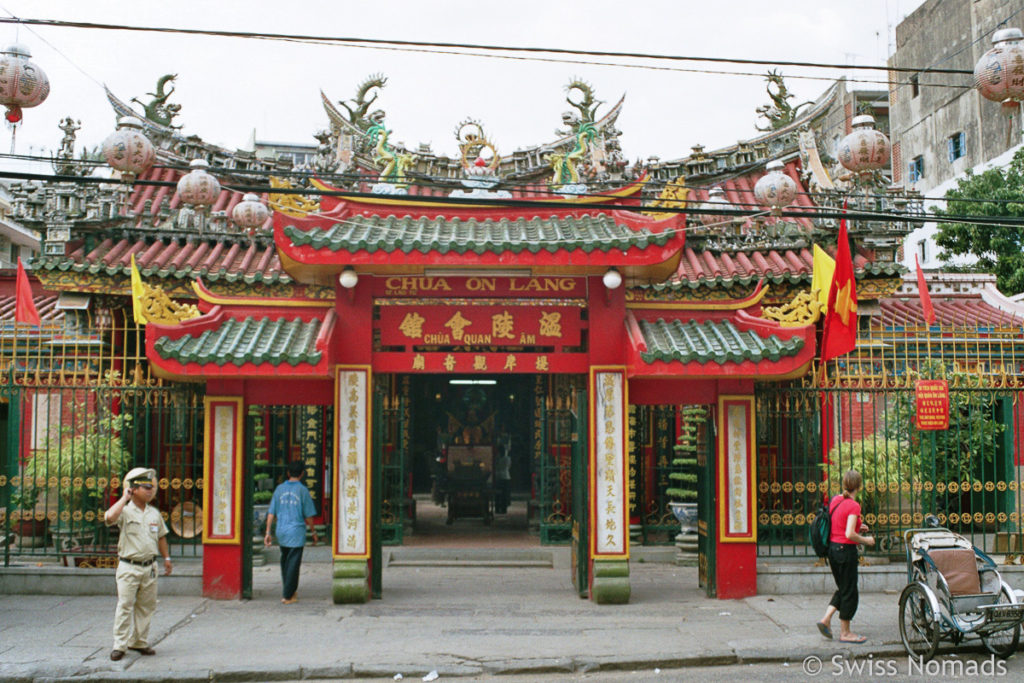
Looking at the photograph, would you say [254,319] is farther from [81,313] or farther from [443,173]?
Result: [443,173]

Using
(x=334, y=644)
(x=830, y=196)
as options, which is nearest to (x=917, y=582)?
(x=334, y=644)

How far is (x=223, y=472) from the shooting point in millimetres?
10969

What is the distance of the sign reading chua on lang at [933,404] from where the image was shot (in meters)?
11.3

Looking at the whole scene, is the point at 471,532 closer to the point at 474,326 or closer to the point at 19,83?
the point at 474,326

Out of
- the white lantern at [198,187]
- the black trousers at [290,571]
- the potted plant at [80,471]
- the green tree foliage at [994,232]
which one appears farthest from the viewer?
the green tree foliage at [994,232]

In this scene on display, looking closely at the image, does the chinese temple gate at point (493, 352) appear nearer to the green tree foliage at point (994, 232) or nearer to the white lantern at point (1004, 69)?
the white lantern at point (1004, 69)

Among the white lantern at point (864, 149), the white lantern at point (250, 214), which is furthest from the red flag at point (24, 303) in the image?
the white lantern at point (864, 149)

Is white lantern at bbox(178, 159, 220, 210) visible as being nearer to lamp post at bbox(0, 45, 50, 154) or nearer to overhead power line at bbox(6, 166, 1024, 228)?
overhead power line at bbox(6, 166, 1024, 228)

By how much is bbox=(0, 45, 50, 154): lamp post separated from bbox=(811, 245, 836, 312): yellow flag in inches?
308

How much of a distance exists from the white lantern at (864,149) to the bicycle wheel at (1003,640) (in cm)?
477

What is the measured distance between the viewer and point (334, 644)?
892 centimetres

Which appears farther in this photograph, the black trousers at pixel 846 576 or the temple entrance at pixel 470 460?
the temple entrance at pixel 470 460

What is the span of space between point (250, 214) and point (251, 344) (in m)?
5.17

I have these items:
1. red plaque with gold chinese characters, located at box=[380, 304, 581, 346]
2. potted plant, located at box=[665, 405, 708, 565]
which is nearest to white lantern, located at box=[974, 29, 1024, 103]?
red plaque with gold chinese characters, located at box=[380, 304, 581, 346]
